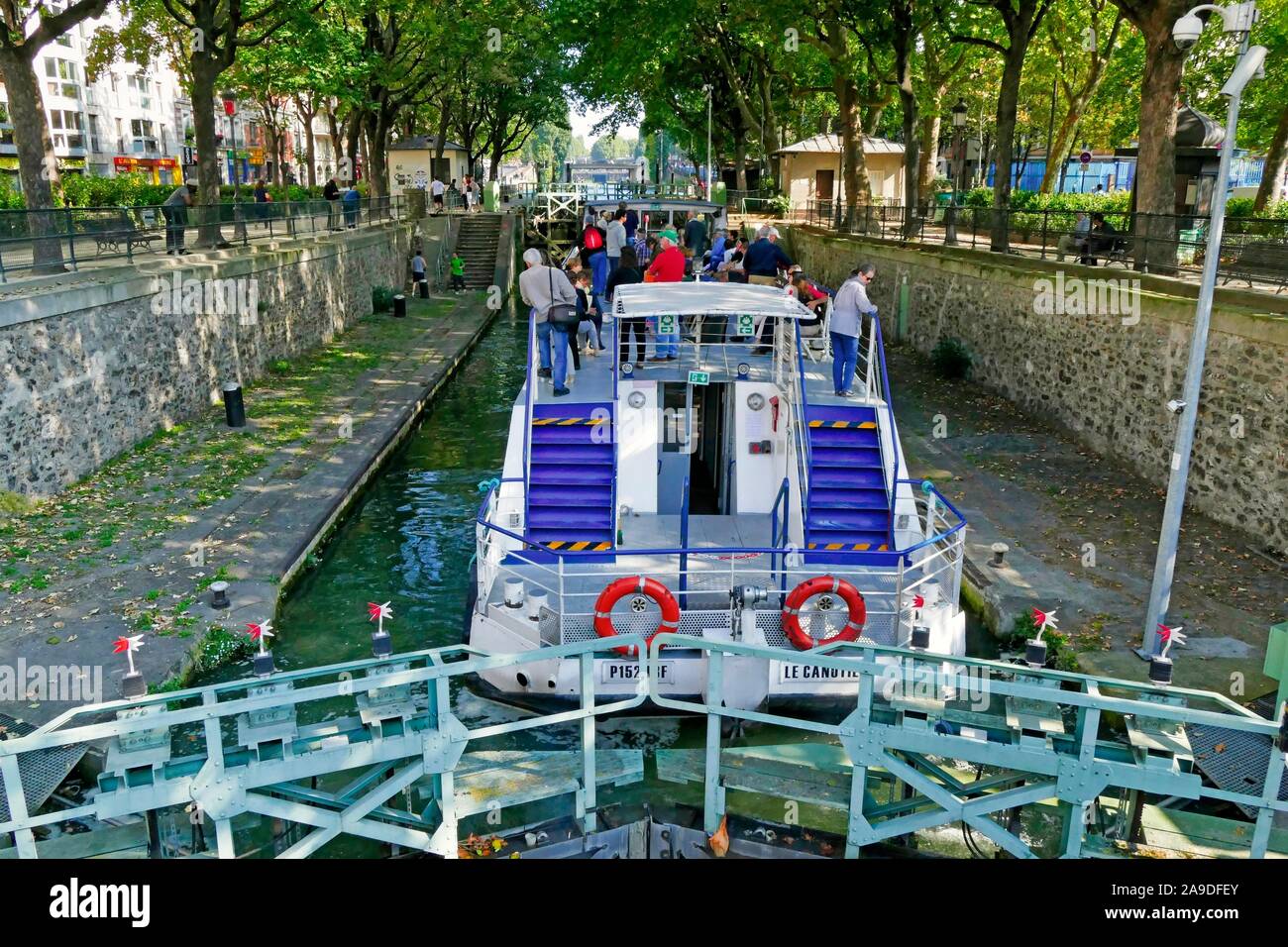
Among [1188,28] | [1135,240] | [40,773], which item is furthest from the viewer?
[1135,240]

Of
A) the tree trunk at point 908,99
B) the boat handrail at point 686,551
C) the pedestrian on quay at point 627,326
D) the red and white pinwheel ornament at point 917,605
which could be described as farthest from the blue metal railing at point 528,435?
the tree trunk at point 908,99

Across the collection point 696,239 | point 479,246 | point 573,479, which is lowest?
point 573,479

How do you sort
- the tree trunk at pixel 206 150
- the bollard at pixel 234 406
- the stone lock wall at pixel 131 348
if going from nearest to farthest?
1. the stone lock wall at pixel 131 348
2. the bollard at pixel 234 406
3. the tree trunk at pixel 206 150

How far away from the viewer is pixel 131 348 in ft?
61.6

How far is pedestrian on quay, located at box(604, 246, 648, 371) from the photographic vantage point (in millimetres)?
14387

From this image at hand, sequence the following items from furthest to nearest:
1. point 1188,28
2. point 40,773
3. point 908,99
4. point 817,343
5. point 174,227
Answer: point 908,99 < point 174,227 < point 817,343 < point 1188,28 < point 40,773

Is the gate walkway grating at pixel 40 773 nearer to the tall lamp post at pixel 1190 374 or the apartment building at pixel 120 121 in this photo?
the tall lamp post at pixel 1190 374

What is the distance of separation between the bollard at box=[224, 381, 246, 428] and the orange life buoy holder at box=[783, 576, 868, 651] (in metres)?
14.4

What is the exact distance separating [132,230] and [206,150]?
7787 mm

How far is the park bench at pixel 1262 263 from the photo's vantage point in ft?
51.1

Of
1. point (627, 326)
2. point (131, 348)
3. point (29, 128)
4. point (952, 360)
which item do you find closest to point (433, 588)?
point (627, 326)

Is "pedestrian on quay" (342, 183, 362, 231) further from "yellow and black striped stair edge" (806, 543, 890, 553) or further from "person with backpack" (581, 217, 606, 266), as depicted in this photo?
"yellow and black striped stair edge" (806, 543, 890, 553)

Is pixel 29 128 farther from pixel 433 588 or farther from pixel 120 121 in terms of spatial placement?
pixel 120 121

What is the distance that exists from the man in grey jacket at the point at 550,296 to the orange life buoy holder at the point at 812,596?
16.0 feet
